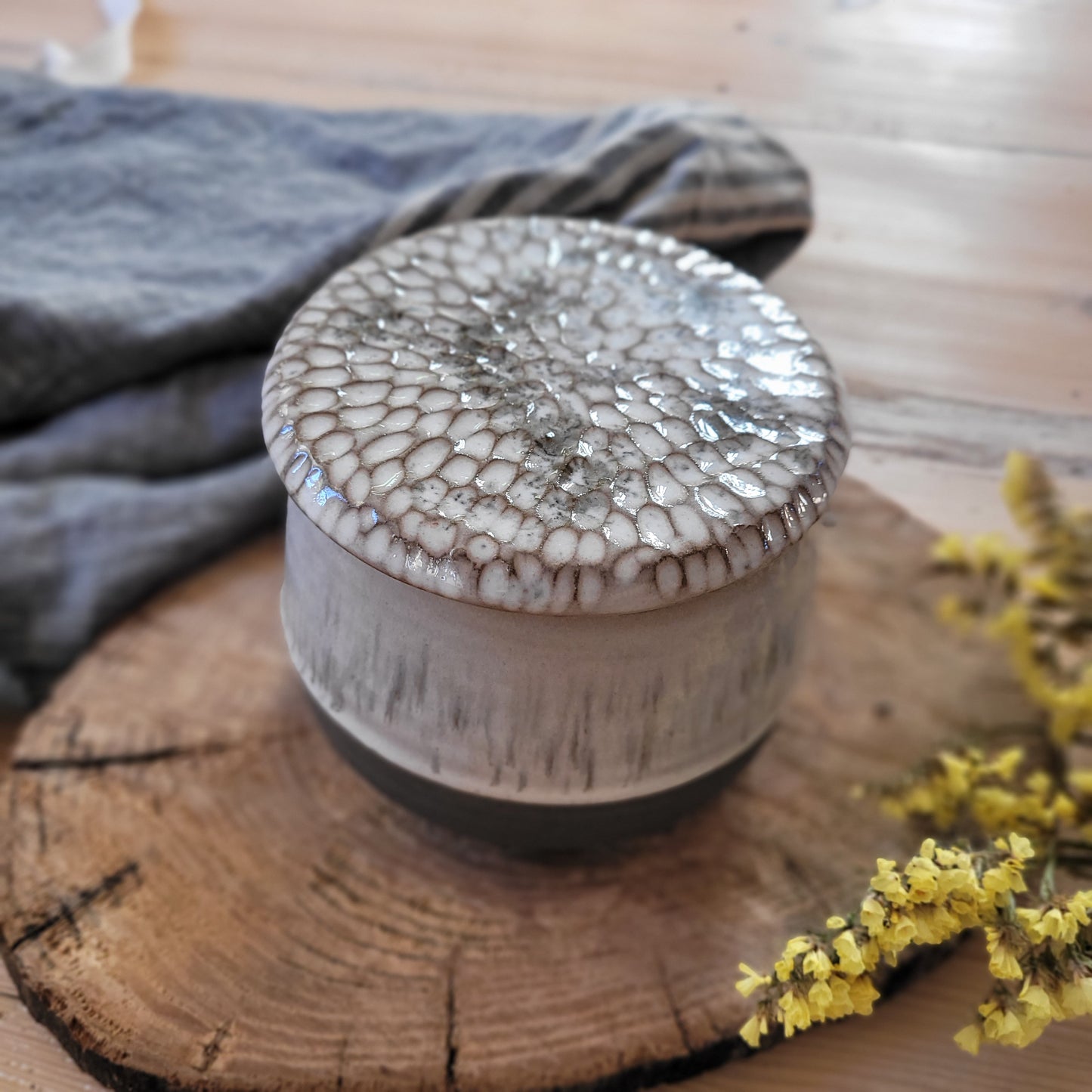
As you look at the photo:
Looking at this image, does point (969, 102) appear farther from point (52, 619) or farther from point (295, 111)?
point (52, 619)

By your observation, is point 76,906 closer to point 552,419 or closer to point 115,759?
point 115,759

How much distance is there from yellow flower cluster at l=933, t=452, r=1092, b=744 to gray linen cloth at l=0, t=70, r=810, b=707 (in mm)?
316

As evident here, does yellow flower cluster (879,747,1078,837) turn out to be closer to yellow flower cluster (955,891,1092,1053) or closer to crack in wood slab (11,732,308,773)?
yellow flower cluster (955,891,1092,1053)

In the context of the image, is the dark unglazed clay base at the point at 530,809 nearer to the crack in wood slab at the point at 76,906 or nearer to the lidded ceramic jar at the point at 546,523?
the lidded ceramic jar at the point at 546,523

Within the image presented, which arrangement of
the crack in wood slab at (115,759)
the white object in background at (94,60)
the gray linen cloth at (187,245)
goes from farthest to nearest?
the white object in background at (94,60), the gray linen cloth at (187,245), the crack in wood slab at (115,759)

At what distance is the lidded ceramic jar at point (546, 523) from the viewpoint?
1.56 ft

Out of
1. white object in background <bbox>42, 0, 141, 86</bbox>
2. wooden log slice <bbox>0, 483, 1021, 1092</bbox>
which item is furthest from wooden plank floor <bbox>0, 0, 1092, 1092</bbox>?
wooden log slice <bbox>0, 483, 1021, 1092</bbox>

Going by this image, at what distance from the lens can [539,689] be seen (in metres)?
0.51

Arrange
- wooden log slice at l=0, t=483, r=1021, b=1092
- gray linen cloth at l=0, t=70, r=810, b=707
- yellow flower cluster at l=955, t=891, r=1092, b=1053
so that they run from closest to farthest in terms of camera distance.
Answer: yellow flower cluster at l=955, t=891, r=1092, b=1053 < wooden log slice at l=0, t=483, r=1021, b=1092 < gray linen cloth at l=0, t=70, r=810, b=707

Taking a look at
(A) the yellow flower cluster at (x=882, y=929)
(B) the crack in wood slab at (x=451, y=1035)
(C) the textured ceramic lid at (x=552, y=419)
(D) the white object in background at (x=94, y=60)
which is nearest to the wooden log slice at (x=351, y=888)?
(B) the crack in wood slab at (x=451, y=1035)

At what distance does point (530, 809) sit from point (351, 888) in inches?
5.1

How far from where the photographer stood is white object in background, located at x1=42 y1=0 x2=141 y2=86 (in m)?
1.25

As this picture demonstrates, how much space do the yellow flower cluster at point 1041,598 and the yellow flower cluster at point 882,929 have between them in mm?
242

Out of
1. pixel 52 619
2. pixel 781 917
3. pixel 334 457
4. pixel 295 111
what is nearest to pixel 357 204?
pixel 295 111
